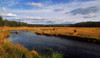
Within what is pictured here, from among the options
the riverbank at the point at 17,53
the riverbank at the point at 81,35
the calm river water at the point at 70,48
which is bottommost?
the calm river water at the point at 70,48

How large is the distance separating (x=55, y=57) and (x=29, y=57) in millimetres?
3065

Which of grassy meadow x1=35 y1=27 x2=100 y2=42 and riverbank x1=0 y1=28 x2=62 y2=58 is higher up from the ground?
riverbank x1=0 y1=28 x2=62 y2=58

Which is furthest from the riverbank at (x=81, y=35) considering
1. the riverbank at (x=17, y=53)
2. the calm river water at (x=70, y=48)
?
the riverbank at (x=17, y=53)

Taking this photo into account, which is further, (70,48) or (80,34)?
(80,34)

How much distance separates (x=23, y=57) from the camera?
8891 millimetres

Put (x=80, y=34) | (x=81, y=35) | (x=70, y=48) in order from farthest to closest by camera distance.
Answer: (x=80, y=34), (x=81, y=35), (x=70, y=48)

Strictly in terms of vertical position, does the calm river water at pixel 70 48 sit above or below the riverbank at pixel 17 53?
below

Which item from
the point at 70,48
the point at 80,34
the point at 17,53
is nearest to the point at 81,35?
the point at 80,34

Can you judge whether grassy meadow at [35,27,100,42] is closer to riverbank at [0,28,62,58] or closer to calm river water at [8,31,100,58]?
calm river water at [8,31,100,58]

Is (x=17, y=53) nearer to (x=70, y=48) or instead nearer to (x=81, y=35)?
(x=70, y=48)

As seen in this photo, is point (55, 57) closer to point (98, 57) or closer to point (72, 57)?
point (72, 57)

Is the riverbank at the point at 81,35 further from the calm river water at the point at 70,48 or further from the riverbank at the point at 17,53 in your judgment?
the riverbank at the point at 17,53

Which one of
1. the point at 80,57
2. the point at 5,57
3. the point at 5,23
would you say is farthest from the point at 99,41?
the point at 5,23

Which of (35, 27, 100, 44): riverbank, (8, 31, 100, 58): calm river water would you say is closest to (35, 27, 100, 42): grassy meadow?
(35, 27, 100, 44): riverbank
